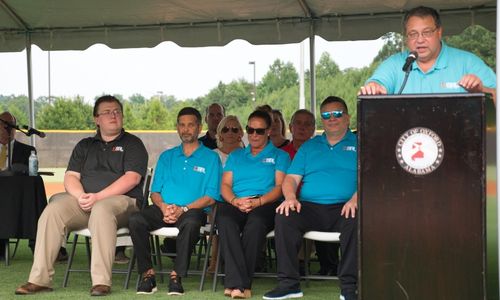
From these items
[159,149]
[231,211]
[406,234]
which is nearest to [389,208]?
[406,234]

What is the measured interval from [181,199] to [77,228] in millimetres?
696

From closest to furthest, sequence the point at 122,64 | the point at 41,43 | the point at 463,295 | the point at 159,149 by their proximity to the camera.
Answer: the point at 463,295, the point at 41,43, the point at 159,149, the point at 122,64

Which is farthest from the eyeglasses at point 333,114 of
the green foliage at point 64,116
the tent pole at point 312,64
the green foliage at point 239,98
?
the green foliage at point 64,116

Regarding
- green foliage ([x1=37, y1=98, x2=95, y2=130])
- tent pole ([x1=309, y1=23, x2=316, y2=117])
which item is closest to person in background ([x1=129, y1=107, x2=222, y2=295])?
tent pole ([x1=309, y1=23, x2=316, y2=117])

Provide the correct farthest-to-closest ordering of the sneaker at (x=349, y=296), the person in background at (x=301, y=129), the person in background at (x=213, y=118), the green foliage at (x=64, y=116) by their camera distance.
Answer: the green foliage at (x=64, y=116) < the person in background at (x=213, y=118) < the person in background at (x=301, y=129) < the sneaker at (x=349, y=296)

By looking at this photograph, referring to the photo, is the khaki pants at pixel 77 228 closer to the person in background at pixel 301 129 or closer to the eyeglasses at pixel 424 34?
the person in background at pixel 301 129

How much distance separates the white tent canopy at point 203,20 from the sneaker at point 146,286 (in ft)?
11.2

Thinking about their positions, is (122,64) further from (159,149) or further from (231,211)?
(231,211)

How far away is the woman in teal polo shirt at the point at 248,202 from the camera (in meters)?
5.26

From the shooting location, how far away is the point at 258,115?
585 cm

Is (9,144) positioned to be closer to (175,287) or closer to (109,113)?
(109,113)

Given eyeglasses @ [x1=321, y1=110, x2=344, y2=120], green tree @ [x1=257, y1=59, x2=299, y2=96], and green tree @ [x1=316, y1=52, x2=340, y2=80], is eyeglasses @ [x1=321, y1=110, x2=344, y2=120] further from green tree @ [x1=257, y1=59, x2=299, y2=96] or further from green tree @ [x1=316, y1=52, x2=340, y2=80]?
green tree @ [x1=257, y1=59, x2=299, y2=96]

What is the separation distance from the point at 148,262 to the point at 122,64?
94.7 feet

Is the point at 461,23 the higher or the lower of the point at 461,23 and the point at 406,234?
the higher
